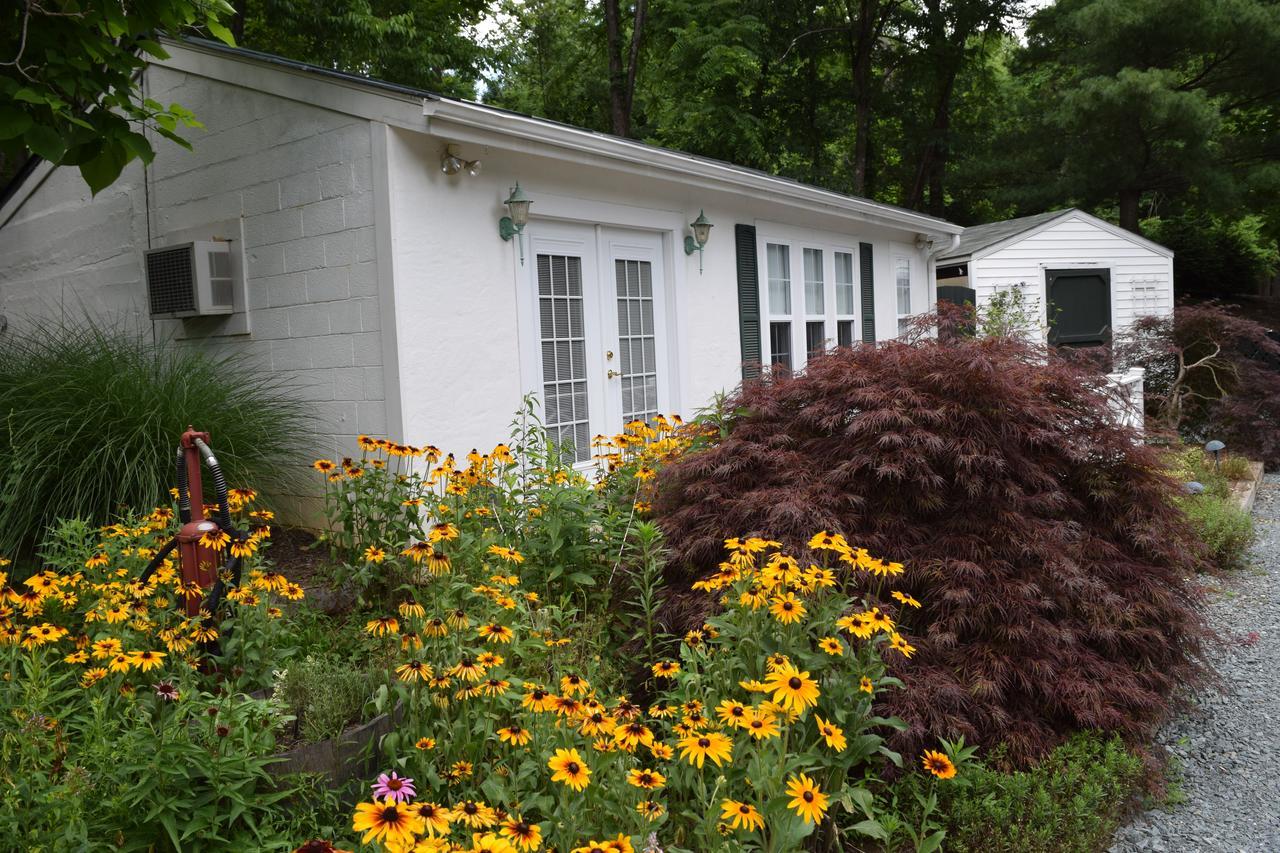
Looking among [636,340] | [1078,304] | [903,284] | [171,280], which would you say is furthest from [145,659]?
[1078,304]

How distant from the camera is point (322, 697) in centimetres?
253

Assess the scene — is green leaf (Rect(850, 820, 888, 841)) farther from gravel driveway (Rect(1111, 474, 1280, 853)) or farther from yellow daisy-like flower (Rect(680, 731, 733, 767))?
gravel driveway (Rect(1111, 474, 1280, 853))

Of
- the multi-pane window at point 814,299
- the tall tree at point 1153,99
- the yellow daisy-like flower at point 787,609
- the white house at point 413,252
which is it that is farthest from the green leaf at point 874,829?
the tall tree at point 1153,99

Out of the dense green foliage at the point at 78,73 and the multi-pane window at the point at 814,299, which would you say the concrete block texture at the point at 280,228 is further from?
the multi-pane window at the point at 814,299

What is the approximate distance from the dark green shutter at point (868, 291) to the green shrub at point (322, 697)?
7.73 metres

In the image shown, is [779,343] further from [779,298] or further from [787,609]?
[787,609]

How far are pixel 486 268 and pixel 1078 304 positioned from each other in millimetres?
11178

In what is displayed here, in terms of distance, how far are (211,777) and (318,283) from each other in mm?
3778

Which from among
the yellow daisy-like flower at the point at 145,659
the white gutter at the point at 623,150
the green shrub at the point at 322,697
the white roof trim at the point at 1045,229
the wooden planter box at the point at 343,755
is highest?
the white roof trim at the point at 1045,229

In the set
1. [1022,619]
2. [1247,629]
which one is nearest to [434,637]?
[1022,619]

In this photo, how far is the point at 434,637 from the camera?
7.23 ft

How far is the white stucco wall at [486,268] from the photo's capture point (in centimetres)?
491

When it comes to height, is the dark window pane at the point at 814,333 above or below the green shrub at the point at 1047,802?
above

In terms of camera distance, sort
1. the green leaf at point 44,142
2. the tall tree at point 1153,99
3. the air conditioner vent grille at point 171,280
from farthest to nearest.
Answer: the tall tree at point 1153,99, the air conditioner vent grille at point 171,280, the green leaf at point 44,142
